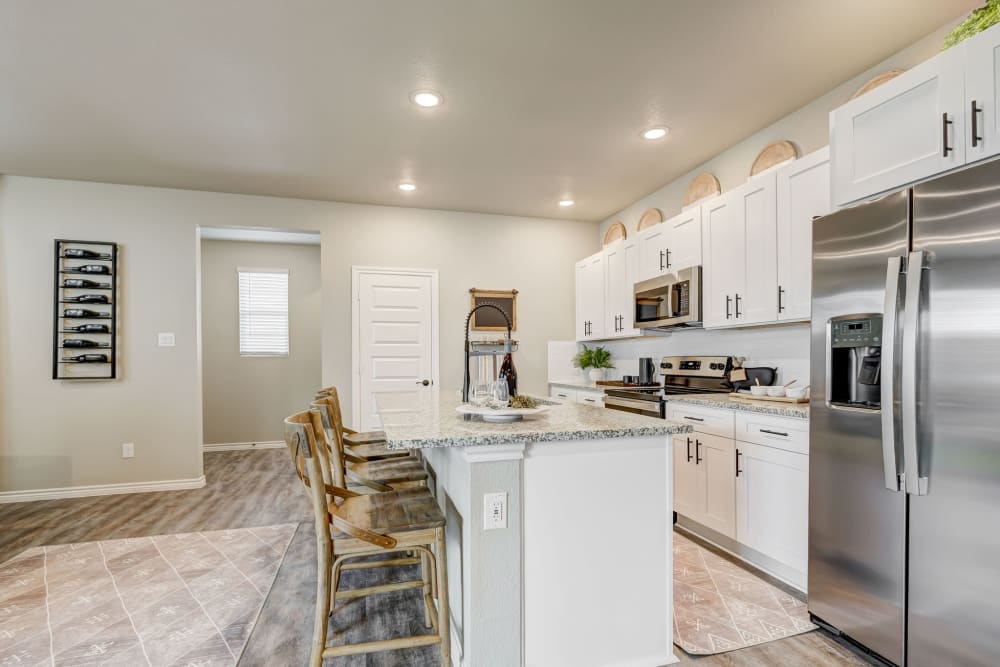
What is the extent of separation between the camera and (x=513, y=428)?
5.71 ft

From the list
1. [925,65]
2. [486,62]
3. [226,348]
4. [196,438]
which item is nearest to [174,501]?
[196,438]

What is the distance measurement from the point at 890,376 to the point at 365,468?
2.30 m

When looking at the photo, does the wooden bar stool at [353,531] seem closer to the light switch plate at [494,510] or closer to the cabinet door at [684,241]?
the light switch plate at [494,510]

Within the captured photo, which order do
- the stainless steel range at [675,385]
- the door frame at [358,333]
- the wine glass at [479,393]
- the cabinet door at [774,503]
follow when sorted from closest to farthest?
the wine glass at [479,393] → the cabinet door at [774,503] → the stainless steel range at [675,385] → the door frame at [358,333]

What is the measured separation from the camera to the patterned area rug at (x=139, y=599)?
2.04m

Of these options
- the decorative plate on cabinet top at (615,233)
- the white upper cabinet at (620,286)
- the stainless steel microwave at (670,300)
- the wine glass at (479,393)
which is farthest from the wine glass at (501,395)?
the decorative plate on cabinet top at (615,233)

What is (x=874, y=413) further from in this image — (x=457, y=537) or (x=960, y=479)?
(x=457, y=537)

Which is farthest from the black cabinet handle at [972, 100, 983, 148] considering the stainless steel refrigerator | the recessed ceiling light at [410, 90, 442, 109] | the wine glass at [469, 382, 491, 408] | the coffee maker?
the recessed ceiling light at [410, 90, 442, 109]

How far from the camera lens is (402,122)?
329 centimetres

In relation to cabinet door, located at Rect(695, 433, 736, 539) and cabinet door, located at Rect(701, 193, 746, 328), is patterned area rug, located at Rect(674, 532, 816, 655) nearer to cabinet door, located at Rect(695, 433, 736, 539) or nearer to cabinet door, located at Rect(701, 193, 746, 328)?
cabinet door, located at Rect(695, 433, 736, 539)

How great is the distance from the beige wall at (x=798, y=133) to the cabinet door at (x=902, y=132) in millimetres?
747

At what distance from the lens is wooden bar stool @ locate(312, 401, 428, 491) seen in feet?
7.14

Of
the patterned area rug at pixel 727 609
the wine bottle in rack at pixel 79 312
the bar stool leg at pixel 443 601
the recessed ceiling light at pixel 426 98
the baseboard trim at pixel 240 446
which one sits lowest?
the baseboard trim at pixel 240 446

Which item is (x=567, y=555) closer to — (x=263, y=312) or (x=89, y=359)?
(x=89, y=359)
